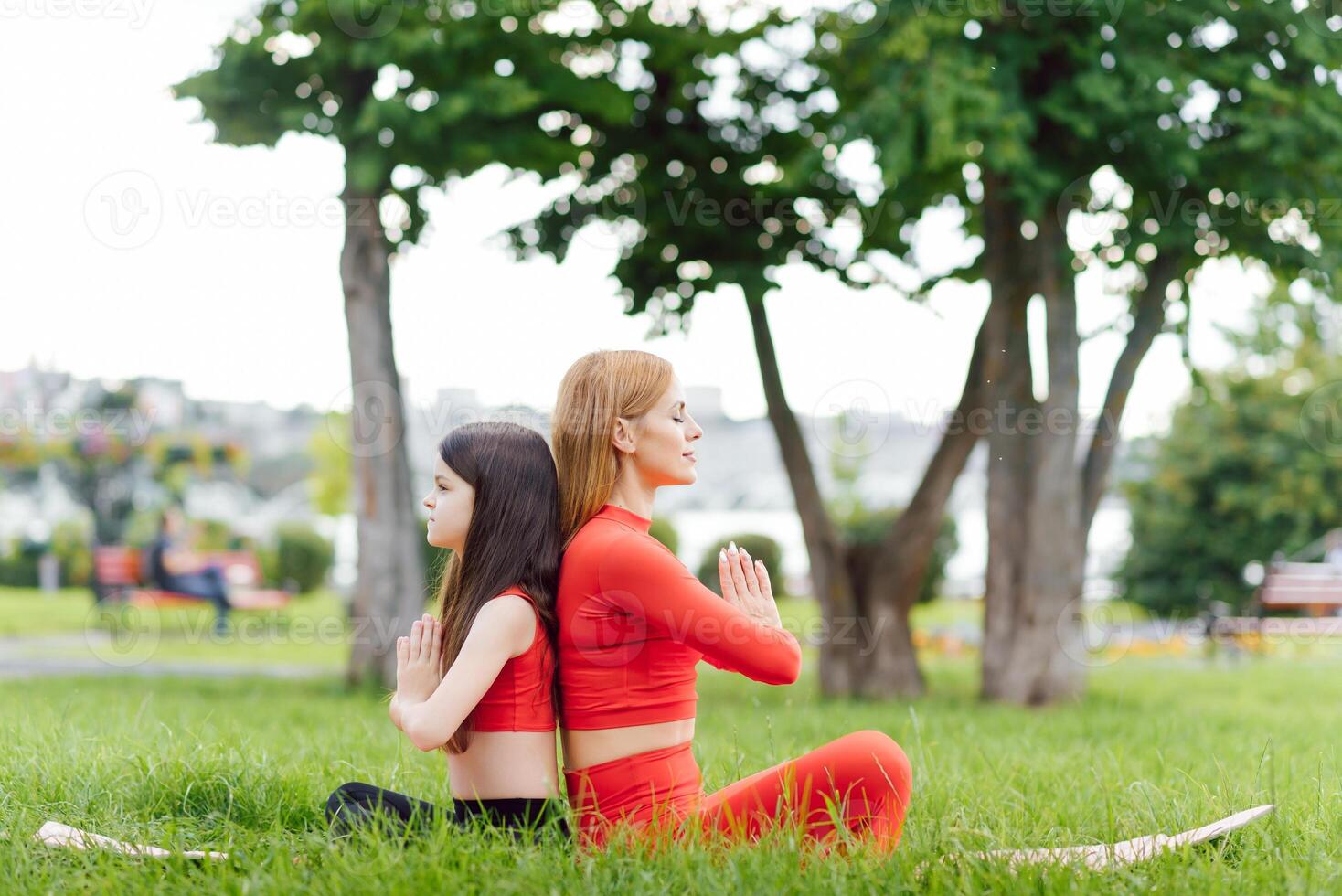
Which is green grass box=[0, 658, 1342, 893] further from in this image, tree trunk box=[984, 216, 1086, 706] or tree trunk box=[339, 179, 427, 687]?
tree trunk box=[339, 179, 427, 687]

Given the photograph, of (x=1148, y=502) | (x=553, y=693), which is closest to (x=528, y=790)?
(x=553, y=693)

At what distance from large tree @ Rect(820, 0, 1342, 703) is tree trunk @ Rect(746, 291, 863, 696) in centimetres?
121

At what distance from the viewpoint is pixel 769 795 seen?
3090 mm

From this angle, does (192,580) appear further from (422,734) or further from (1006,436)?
(422,734)

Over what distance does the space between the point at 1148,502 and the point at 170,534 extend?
62.1 ft

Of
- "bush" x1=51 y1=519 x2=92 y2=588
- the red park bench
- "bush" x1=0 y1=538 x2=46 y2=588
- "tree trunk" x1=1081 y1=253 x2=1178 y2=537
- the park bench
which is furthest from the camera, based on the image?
"bush" x1=51 y1=519 x2=92 y2=588

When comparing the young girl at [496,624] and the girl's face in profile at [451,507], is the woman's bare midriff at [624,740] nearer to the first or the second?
the young girl at [496,624]

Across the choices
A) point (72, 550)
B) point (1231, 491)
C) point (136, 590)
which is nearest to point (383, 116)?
point (136, 590)

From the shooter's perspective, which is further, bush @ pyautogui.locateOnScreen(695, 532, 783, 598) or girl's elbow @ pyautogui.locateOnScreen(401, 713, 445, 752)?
bush @ pyautogui.locateOnScreen(695, 532, 783, 598)

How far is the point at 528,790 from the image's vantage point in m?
3.03

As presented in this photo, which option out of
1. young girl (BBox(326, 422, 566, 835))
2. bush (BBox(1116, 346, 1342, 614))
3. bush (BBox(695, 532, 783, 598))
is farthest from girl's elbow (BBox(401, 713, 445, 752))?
bush (BBox(1116, 346, 1342, 614))

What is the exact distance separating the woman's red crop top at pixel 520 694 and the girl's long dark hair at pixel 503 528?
22 mm

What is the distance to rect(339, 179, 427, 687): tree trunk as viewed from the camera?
33.3 ft

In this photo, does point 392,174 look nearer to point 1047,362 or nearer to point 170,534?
point 1047,362
